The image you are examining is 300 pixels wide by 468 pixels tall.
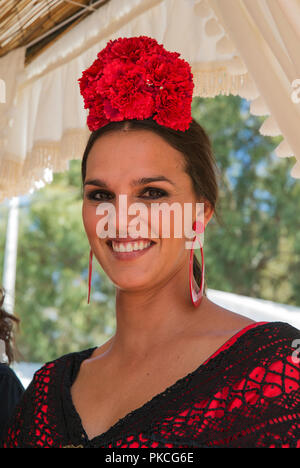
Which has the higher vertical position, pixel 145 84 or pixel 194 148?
pixel 145 84

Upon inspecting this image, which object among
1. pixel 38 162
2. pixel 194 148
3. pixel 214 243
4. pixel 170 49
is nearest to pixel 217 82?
pixel 170 49

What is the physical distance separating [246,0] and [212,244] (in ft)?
21.6

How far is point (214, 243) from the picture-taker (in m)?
7.86

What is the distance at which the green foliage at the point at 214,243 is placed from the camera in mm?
7926

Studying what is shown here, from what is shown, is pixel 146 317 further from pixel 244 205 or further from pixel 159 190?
pixel 244 205

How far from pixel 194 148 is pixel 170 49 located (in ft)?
1.68

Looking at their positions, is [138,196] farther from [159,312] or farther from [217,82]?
[217,82]

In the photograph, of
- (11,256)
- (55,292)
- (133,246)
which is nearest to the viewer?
(133,246)

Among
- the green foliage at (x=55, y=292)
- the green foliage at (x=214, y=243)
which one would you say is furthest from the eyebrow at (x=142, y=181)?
the green foliage at (x=55, y=292)

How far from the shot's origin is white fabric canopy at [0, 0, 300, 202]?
1.29 m

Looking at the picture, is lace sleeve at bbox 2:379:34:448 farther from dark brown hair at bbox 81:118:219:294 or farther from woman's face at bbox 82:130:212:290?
dark brown hair at bbox 81:118:219:294

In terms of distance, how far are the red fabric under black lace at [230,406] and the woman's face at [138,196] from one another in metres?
0.23

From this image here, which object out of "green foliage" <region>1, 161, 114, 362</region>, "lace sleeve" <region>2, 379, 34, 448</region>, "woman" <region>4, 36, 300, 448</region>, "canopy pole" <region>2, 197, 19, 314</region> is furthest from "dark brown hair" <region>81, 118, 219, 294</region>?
"green foliage" <region>1, 161, 114, 362</region>

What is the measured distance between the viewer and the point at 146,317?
1547 mm
